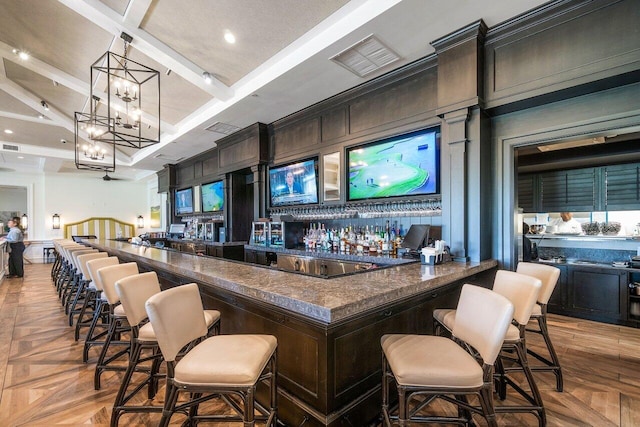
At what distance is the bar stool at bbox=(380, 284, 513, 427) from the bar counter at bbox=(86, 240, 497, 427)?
218 mm

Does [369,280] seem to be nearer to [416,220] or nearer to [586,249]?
[416,220]

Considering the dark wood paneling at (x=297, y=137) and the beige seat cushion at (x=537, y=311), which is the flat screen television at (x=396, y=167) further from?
the beige seat cushion at (x=537, y=311)

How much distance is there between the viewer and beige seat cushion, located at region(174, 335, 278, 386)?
1.30 meters

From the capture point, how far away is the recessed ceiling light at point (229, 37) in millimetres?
3298

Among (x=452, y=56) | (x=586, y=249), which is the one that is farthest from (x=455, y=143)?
(x=586, y=249)

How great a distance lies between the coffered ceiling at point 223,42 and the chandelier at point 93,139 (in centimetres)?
67

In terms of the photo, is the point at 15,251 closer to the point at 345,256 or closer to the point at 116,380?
the point at 116,380

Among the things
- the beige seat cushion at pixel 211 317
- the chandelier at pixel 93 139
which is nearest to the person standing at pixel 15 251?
the chandelier at pixel 93 139

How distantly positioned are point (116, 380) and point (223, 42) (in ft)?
11.8

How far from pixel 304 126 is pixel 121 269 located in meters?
3.25

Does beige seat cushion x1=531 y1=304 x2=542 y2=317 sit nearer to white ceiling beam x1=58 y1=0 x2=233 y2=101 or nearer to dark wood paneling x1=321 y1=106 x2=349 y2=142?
dark wood paneling x1=321 y1=106 x2=349 y2=142

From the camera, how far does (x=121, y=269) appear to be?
2492mm

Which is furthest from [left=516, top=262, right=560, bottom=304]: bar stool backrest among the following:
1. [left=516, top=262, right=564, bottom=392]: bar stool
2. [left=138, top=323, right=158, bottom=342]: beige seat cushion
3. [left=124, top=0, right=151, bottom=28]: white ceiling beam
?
[left=124, top=0, right=151, bottom=28]: white ceiling beam

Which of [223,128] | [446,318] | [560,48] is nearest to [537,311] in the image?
[446,318]
